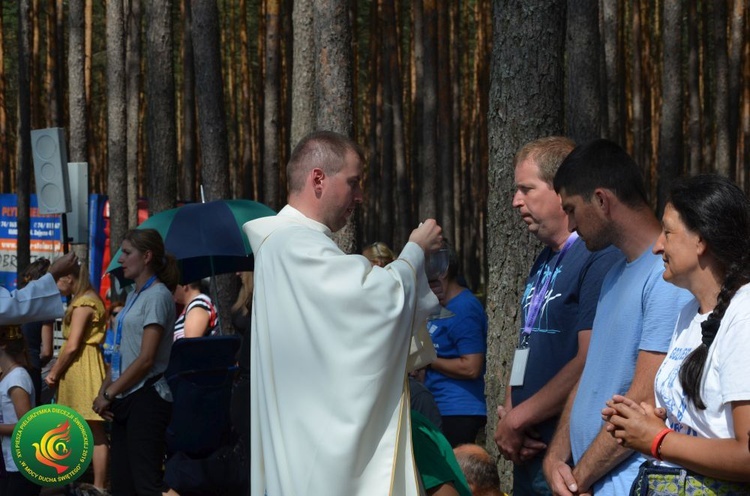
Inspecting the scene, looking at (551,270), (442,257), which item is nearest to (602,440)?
(551,270)

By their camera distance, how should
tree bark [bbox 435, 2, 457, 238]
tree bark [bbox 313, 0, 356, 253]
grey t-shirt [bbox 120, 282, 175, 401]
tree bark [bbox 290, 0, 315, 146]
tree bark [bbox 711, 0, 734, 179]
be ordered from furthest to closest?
1. tree bark [bbox 435, 2, 457, 238]
2. tree bark [bbox 711, 0, 734, 179]
3. tree bark [bbox 290, 0, 315, 146]
4. tree bark [bbox 313, 0, 356, 253]
5. grey t-shirt [bbox 120, 282, 175, 401]

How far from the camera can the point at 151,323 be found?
6766mm

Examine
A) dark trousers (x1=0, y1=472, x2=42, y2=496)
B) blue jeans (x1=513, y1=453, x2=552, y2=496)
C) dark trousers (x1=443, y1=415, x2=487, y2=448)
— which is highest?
blue jeans (x1=513, y1=453, x2=552, y2=496)

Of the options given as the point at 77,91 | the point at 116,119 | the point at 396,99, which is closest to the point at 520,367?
the point at 116,119

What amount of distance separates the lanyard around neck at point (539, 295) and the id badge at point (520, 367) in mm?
55

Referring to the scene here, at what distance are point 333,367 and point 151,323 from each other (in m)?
3.45

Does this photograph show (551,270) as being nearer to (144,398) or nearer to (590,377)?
(590,377)

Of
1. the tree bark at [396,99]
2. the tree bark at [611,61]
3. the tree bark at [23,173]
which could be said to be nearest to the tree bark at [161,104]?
the tree bark at [23,173]

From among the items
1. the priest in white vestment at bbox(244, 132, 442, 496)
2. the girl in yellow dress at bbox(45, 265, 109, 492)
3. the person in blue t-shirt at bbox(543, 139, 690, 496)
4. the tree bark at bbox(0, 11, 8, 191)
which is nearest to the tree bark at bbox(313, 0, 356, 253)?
the girl in yellow dress at bbox(45, 265, 109, 492)

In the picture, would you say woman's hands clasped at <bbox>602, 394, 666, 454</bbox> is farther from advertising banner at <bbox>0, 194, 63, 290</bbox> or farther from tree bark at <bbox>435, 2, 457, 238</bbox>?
tree bark at <bbox>435, 2, 457, 238</bbox>

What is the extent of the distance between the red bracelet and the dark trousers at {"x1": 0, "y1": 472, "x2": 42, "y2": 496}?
423 centimetres

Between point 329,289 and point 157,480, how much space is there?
3516 mm

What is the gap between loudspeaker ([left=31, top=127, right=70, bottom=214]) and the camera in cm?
1005

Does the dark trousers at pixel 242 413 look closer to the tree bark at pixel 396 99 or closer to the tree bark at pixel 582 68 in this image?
the tree bark at pixel 582 68
